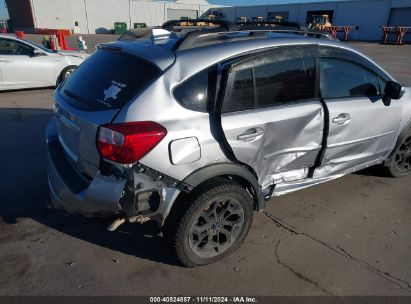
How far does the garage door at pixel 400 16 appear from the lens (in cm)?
3631

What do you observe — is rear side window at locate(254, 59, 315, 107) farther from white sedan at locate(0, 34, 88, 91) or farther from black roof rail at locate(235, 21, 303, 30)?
white sedan at locate(0, 34, 88, 91)

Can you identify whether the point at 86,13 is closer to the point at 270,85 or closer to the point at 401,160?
the point at 401,160

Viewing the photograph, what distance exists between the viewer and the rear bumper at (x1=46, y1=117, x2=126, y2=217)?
2332 millimetres

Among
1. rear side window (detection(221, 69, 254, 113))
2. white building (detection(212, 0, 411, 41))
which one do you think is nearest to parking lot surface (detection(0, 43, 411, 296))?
rear side window (detection(221, 69, 254, 113))

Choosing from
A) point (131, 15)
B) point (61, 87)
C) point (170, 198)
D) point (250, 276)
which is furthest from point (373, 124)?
point (131, 15)

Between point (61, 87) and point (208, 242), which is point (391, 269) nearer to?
point (208, 242)

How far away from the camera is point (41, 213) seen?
11.1 ft

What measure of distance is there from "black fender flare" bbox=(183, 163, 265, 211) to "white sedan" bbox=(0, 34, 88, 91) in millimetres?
7416

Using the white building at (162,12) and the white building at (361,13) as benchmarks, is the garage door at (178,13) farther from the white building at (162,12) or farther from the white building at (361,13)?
the white building at (361,13)

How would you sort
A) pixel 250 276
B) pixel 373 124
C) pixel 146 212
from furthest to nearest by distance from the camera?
pixel 373 124 < pixel 250 276 < pixel 146 212

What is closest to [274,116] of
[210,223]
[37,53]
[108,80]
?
[210,223]

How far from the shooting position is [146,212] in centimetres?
239

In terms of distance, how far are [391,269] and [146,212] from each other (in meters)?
2.04

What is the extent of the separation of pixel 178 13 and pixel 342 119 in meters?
62.7
